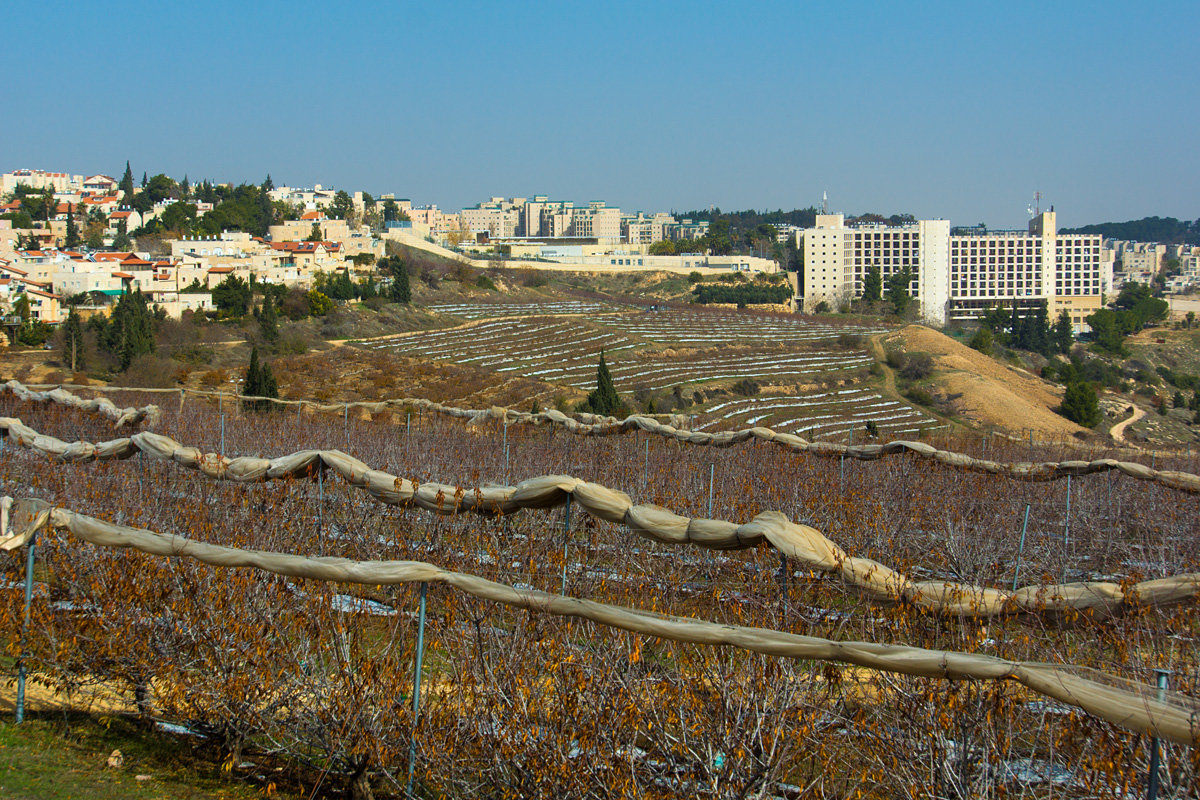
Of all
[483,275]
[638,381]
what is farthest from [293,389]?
[483,275]

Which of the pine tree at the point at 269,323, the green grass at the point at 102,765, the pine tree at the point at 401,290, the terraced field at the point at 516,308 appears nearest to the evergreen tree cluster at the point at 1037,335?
the terraced field at the point at 516,308

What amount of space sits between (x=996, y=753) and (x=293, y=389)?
32874mm

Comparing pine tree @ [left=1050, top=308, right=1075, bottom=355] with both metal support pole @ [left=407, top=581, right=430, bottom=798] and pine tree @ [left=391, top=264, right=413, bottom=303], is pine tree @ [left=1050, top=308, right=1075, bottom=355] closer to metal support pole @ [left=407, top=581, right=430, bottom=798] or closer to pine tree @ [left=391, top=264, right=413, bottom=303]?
pine tree @ [left=391, top=264, right=413, bottom=303]

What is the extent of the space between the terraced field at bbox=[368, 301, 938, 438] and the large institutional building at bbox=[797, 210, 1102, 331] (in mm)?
47154

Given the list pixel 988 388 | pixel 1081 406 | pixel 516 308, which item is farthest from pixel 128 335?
pixel 1081 406

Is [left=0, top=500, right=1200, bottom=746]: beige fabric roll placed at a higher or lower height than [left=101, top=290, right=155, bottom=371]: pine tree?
lower

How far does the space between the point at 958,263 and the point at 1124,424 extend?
78.1m

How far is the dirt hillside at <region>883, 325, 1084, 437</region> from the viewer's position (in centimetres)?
3922

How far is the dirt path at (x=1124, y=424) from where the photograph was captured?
4378 cm

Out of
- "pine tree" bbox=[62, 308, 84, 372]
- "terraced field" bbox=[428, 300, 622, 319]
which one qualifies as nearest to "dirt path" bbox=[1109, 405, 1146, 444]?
"terraced field" bbox=[428, 300, 622, 319]

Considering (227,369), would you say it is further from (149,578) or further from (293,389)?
(149,578)

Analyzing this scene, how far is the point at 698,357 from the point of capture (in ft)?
164

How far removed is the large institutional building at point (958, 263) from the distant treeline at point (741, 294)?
16.5 m

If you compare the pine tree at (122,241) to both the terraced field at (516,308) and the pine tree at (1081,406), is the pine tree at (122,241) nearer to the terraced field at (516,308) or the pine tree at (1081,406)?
the terraced field at (516,308)
